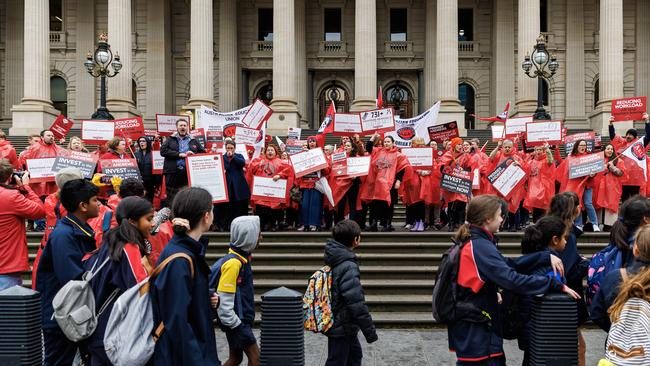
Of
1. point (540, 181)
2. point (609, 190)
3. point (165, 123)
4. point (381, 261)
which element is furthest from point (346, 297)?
point (165, 123)

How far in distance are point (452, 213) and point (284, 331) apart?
27.7ft

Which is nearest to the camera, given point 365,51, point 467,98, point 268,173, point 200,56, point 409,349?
point 409,349

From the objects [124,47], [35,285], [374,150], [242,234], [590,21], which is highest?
[590,21]

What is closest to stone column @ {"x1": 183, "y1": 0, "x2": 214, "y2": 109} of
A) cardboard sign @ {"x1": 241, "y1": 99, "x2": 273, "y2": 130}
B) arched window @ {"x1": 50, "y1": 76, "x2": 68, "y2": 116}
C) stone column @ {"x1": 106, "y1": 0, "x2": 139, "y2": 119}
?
stone column @ {"x1": 106, "y1": 0, "x2": 139, "y2": 119}

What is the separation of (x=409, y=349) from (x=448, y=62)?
80.3ft

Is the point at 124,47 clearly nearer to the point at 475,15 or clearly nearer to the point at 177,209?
the point at 475,15

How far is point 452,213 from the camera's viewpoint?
43.5ft

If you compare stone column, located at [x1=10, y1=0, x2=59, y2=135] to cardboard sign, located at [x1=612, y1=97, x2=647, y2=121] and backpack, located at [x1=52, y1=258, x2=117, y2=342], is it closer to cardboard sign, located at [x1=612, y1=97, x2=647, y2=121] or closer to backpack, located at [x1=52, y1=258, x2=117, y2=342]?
cardboard sign, located at [x1=612, y1=97, x2=647, y2=121]

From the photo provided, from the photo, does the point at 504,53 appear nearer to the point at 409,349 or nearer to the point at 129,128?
the point at 129,128

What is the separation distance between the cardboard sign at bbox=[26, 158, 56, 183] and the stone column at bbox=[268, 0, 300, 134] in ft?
60.4

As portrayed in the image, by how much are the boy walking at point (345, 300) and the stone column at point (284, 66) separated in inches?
982

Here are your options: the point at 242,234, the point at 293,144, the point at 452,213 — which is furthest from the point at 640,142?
the point at 242,234

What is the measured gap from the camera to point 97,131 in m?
15.7

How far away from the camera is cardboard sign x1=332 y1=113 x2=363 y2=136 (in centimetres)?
1448
